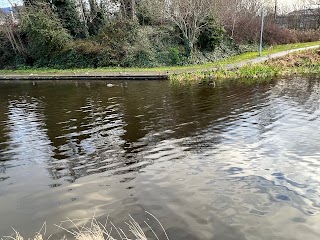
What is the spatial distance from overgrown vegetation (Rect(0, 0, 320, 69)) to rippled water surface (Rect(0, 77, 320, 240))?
1519 centimetres

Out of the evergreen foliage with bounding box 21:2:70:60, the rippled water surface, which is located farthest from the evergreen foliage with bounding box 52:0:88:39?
the rippled water surface

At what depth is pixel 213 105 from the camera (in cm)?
1441

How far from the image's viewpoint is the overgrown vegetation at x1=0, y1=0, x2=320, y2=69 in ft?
95.6

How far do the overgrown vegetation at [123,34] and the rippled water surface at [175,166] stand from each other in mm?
15187

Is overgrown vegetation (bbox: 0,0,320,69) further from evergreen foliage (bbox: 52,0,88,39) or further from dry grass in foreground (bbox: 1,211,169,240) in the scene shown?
dry grass in foreground (bbox: 1,211,169,240)

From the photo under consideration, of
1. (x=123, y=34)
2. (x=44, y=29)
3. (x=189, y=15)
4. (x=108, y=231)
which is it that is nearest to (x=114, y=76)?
(x=123, y=34)

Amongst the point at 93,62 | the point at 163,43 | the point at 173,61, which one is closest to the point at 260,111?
the point at 173,61

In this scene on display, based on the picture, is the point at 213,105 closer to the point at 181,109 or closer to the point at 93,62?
the point at 181,109

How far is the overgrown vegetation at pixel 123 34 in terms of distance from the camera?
29141 mm

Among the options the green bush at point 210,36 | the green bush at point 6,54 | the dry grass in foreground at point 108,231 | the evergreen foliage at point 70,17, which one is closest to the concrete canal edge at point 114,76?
the green bush at point 210,36

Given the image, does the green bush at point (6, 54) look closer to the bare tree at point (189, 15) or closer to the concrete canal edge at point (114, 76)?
the concrete canal edge at point (114, 76)

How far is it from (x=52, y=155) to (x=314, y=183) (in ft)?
22.9

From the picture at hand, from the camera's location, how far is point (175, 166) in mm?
7988

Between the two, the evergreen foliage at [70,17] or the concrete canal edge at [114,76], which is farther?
the evergreen foliage at [70,17]
